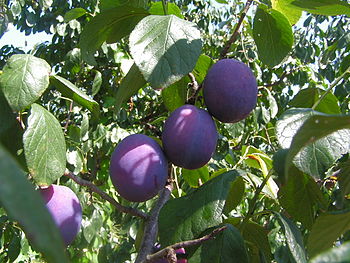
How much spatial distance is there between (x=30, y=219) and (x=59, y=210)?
2.04ft

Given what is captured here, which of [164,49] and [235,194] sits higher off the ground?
[164,49]

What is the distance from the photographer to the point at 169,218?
2.03 ft

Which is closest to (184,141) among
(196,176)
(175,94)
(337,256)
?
(175,94)

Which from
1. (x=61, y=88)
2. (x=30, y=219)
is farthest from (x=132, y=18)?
(x=30, y=219)

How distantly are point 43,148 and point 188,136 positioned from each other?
7.5 inches

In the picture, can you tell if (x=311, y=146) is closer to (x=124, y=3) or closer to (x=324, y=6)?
(x=324, y=6)

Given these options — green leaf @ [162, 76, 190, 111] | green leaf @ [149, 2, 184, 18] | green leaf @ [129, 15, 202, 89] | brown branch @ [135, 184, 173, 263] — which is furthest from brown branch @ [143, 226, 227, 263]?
green leaf @ [149, 2, 184, 18]

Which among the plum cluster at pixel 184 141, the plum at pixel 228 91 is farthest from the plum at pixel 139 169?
the plum at pixel 228 91

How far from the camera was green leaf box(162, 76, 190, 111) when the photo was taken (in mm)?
735

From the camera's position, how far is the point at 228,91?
657 mm

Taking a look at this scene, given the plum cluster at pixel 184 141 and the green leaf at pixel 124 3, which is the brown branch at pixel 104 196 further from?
the green leaf at pixel 124 3

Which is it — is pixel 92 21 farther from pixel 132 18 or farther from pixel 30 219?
pixel 30 219

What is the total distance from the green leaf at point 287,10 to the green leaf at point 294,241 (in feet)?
1.13

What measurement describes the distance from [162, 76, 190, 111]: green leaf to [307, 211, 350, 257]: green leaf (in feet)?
0.98
